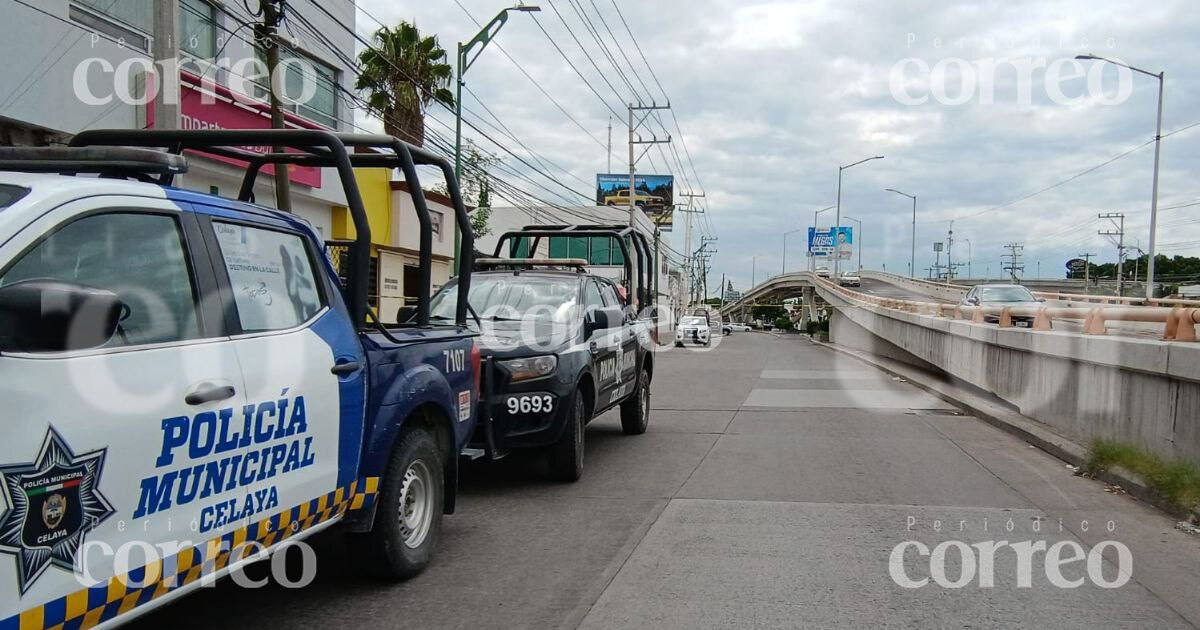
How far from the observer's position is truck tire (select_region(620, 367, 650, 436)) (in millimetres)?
11281

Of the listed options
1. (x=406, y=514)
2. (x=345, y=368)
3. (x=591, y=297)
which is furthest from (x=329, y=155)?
(x=591, y=297)

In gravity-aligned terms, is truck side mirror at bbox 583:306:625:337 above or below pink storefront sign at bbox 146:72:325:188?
below

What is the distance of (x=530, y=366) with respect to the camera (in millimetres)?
7746

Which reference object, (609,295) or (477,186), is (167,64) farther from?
(477,186)

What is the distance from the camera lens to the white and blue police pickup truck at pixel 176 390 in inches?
109

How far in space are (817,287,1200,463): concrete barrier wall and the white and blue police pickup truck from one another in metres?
6.52

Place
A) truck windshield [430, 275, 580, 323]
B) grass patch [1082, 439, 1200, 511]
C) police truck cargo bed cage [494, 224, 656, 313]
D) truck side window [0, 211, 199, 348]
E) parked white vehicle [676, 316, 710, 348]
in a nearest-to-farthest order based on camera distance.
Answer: truck side window [0, 211, 199, 348] < grass patch [1082, 439, 1200, 511] < truck windshield [430, 275, 580, 323] < police truck cargo bed cage [494, 224, 656, 313] < parked white vehicle [676, 316, 710, 348]

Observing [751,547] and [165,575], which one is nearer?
[165,575]

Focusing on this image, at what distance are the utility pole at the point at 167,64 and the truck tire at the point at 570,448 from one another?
222 inches

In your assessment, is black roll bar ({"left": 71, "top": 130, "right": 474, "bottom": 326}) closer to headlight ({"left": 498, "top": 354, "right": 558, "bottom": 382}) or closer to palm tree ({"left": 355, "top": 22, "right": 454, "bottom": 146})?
headlight ({"left": 498, "top": 354, "right": 558, "bottom": 382})

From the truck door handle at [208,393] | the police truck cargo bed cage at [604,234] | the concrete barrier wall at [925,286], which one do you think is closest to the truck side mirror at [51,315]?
the truck door handle at [208,393]

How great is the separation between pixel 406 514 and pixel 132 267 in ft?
8.04

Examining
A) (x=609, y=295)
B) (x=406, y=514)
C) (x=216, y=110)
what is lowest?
(x=406, y=514)

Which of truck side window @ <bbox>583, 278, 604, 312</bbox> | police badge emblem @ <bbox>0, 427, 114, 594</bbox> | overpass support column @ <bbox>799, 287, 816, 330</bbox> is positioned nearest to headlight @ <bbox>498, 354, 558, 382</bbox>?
truck side window @ <bbox>583, 278, 604, 312</bbox>
